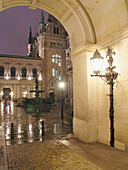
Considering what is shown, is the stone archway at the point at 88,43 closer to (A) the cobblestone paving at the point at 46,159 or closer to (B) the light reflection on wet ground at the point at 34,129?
(A) the cobblestone paving at the point at 46,159

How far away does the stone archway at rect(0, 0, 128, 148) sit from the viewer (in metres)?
5.15

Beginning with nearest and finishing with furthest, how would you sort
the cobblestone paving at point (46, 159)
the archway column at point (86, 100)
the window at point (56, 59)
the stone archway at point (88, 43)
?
the cobblestone paving at point (46, 159)
the stone archway at point (88, 43)
the archway column at point (86, 100)
the window at point (56, 59)

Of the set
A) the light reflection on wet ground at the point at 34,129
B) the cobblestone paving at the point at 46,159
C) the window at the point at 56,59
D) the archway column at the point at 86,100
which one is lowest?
the light reflection on wet ground at the point at 34,129

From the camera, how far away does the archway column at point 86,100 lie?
18.0 ft

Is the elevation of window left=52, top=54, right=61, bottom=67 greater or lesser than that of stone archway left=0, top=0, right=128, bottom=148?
greater

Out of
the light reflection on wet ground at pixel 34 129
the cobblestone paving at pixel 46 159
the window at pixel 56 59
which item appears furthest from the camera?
the window at pixel 56 59

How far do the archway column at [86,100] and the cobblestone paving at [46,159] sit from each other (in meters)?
1.06

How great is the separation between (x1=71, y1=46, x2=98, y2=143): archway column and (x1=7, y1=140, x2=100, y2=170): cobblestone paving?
1.06 m

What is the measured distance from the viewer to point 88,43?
5.57 metres

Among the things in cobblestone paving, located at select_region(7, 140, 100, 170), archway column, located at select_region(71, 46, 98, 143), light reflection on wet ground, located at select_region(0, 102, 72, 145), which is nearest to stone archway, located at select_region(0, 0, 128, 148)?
archway column, located at select_region(71, 46, 98, 143)

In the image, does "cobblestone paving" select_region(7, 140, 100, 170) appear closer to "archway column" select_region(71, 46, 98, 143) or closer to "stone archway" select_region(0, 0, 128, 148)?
"archway column" select_region(71, 46, 98, 143)

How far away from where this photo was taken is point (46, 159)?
3.96 m

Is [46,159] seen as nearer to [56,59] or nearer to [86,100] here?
[86,100]

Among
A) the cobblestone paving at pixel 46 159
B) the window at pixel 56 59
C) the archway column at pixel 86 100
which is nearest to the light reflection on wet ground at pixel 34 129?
the archway column at pixel 86 100
